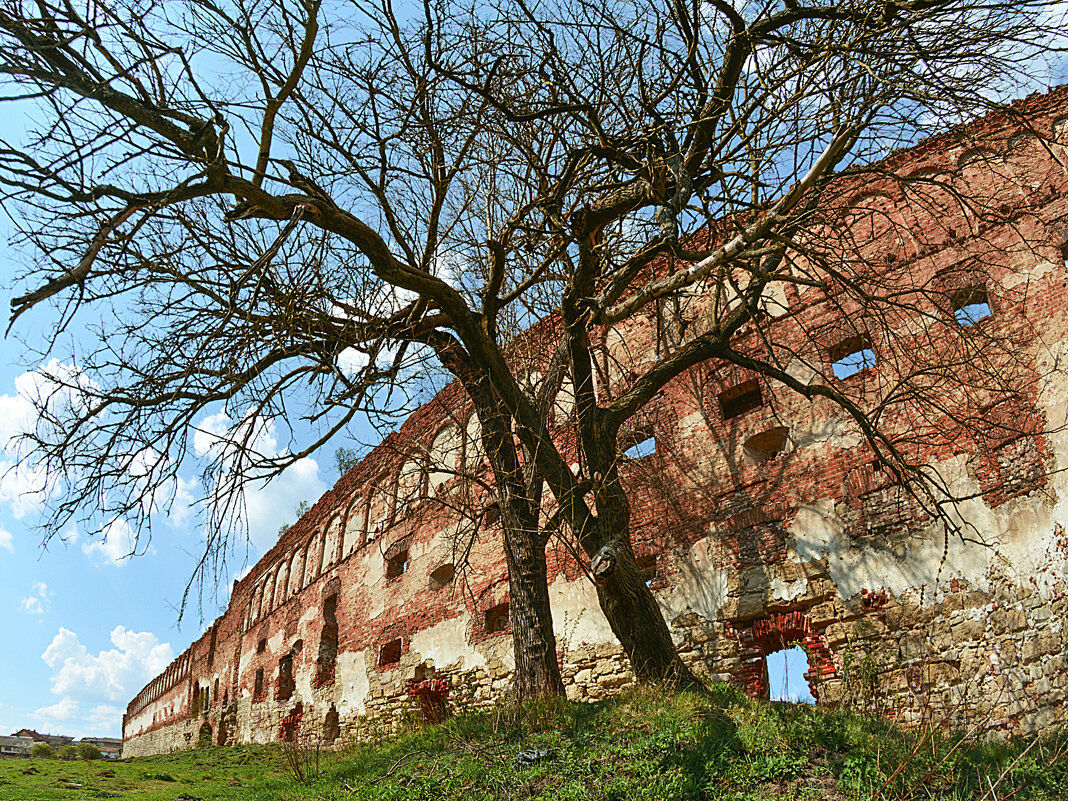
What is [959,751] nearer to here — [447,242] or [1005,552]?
[1005,552]

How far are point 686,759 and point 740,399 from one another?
19.1ft

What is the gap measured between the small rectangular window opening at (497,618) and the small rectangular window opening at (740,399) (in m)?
4.78

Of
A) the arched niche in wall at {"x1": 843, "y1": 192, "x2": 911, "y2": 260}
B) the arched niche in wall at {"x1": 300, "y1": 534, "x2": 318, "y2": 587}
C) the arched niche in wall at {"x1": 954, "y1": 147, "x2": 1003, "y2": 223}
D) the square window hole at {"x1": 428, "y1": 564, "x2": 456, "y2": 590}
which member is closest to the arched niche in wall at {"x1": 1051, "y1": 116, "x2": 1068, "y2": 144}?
the arched niche in wall at {"x1": 954, "y1": 147, "x2": 1003, "y2": 223}

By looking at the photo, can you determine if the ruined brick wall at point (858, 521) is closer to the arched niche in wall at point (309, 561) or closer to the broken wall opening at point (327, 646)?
the broken wall opening at point (327, 646)

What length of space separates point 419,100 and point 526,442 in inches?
125

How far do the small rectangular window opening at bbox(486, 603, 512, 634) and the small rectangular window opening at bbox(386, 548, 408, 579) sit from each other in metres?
3.40

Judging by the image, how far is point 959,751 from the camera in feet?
15.8

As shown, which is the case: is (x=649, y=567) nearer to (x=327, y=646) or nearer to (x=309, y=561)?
(x=327, y=646)

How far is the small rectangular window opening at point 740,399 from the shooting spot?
942cm

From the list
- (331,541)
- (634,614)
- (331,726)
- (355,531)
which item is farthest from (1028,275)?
(331,541)

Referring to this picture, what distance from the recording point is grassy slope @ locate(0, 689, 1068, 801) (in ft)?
14.4

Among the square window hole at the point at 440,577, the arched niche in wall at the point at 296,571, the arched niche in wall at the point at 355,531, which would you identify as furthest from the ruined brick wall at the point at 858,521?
the arched niche in wall at the point at 296,571

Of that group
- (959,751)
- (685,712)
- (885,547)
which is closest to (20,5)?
(685,712)

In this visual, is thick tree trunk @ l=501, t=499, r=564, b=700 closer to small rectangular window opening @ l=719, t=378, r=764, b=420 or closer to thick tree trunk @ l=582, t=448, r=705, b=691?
thick tree trunk @ l=582, t=448, r=705, b=691
